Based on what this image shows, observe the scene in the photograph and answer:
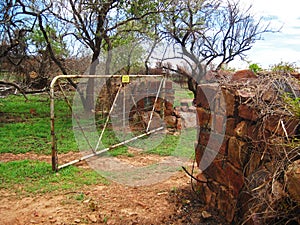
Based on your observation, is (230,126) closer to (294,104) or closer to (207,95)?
(207,95)

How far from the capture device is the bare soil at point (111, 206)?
254 cm

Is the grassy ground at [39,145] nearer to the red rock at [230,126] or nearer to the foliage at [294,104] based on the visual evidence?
the red rock at [230,126]

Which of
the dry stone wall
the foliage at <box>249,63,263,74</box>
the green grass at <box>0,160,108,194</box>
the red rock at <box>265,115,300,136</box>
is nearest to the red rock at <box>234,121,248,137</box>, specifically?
the dry stone wall

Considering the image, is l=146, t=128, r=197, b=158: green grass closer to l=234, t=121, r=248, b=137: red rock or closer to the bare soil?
the bare soil

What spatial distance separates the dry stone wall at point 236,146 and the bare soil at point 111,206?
0.88 ft

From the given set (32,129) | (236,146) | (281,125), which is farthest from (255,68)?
(32,129)

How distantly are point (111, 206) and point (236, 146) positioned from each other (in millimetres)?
1464

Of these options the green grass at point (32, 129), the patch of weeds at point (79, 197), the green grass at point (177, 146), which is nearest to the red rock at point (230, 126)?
the patch of weeds at point (79, 197)

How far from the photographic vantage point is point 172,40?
383 inches

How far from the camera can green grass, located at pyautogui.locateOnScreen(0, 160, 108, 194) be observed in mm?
3373

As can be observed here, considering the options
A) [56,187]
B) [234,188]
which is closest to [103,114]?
[56,187]

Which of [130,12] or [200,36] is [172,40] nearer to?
[200,36]

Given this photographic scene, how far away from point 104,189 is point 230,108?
1.91 metres

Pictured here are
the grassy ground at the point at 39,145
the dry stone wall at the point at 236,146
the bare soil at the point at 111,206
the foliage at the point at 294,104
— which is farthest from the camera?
the grassy ground at the point at 39,145
